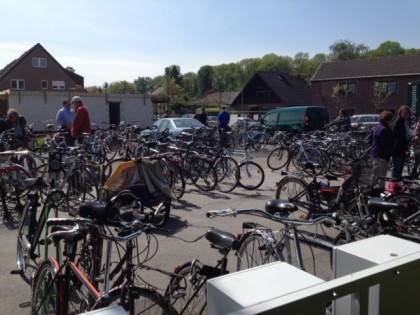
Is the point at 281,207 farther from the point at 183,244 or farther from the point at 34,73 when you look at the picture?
the point at 34,73

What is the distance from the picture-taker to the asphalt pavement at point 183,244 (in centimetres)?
428

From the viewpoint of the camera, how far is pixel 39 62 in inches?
1786

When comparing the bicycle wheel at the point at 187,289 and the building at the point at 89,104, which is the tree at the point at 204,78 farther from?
the bicycle wheel at the point at 187,289

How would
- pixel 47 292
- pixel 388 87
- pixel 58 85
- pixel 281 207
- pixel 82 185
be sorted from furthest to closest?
1. pixel 58 85
2. pixel 388 87
3. pixel 82 185
4. pixel 281 207
5. pixel 47 292

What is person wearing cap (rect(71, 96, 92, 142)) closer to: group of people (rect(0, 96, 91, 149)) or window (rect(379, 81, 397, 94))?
group of people (rect(0, 96, 91, 149))

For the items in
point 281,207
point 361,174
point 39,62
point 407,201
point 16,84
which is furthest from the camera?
point 39,62

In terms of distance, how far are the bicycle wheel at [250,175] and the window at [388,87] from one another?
34.9 metres

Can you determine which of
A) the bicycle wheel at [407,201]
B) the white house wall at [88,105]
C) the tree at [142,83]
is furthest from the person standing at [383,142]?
the tree at [142,83]

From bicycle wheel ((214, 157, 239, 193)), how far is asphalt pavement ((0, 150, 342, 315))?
245 millimetres

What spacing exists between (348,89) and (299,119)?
87.6 feet

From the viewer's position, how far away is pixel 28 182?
15.6 ft

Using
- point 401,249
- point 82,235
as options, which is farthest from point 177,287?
point 401,249

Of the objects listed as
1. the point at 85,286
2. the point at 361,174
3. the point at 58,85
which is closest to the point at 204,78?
the point at 58,85

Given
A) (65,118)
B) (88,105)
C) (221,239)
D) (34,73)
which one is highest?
(34,73)
